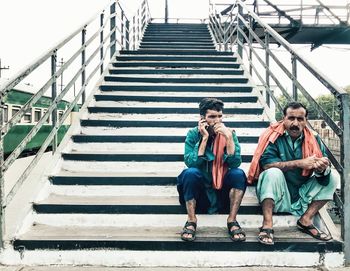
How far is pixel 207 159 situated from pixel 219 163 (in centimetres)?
11

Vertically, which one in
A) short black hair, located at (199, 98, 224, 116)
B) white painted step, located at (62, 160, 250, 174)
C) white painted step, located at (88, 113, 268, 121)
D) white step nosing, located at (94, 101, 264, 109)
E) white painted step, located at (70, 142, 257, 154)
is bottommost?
white painted step, located at (62, 160, 250, 174)

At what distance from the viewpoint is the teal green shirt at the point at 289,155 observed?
284 centimetres

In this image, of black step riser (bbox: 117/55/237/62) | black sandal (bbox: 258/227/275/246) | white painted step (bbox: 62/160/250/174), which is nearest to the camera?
black sandal (bbox: 258/227/275/246)

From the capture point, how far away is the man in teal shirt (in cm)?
266

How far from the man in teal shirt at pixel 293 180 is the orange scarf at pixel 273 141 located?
0.03 metres

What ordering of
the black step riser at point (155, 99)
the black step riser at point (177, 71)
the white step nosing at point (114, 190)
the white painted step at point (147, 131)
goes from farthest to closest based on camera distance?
the black step riser at point (177, 71)
the black step riser at point (155, 99)
the white painted step at point (147, 131)
the white step nosing at point (114, 190)

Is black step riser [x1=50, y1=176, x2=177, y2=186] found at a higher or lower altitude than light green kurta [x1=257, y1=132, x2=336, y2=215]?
lower

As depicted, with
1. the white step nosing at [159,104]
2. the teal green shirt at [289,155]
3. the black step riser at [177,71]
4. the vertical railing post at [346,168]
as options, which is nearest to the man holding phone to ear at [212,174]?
the teal green shirt at [289,155]

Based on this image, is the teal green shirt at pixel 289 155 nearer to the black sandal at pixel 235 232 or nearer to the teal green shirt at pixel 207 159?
the teal green shirt at pixel 207 159

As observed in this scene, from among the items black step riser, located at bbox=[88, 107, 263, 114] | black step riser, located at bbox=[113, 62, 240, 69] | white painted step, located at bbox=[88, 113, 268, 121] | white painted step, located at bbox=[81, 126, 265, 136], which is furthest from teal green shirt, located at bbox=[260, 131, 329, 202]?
black step riser, located at bbox=[113, 62, 240, 69]

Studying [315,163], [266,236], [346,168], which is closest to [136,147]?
[266,236]

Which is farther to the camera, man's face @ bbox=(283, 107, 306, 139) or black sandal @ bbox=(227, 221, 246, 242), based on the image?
man's face @ bbox=(283, 107, 306, 139)

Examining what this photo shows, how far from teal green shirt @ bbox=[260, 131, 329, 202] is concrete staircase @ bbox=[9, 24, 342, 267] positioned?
0.29 metres

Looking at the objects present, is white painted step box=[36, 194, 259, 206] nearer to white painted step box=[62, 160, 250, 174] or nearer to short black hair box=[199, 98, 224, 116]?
white painted step box=[62, 160, 250, 174]
